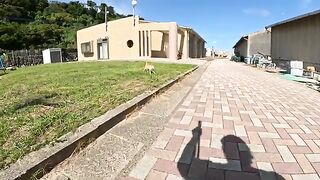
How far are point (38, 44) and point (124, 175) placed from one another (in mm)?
52367

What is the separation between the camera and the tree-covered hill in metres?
47.1

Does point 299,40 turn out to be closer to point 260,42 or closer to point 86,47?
point 260,42

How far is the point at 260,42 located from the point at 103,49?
1728 centimetres

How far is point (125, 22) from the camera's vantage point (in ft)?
85.6

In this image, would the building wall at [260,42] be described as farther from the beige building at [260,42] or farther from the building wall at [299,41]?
the building wall at [299,41]

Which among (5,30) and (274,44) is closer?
(274,44)

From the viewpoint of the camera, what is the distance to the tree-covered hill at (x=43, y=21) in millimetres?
47059

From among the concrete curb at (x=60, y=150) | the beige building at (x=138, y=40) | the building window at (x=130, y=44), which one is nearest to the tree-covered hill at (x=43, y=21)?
the beige building at (x=138, y=40)

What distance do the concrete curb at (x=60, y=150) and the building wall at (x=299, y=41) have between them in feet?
44.2

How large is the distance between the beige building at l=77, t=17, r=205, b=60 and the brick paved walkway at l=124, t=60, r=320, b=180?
19.2m

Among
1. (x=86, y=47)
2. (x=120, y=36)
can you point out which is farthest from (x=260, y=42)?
(x=86, y=47)

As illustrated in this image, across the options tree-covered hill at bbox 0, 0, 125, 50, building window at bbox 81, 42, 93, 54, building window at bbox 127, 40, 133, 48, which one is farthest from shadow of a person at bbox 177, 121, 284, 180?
tree-covered hill at bbox 0, 0, 125, 50

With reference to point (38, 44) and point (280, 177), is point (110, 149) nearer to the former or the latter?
point (280, 177)

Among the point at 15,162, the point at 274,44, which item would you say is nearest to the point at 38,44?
the point at 274,44
